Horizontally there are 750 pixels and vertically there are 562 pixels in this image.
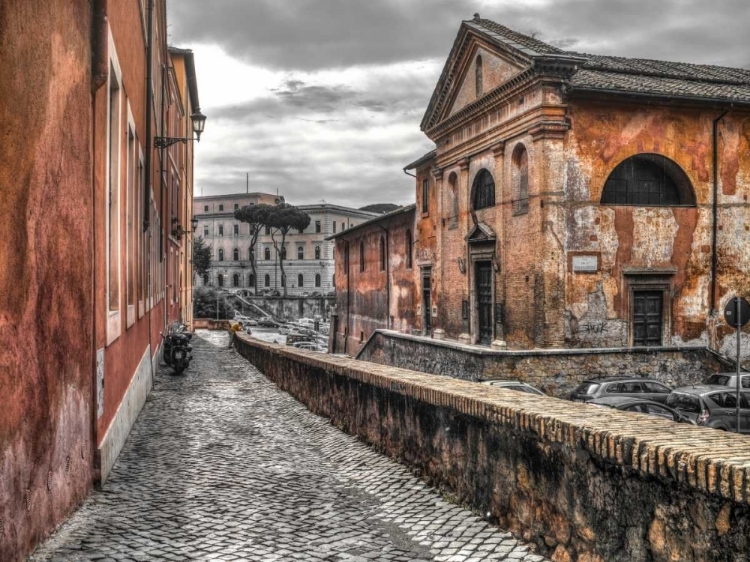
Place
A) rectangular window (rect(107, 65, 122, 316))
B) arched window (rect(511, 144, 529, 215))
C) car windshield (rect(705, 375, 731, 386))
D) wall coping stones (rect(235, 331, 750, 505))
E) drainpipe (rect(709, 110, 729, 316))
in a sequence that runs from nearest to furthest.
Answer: wall coping stones (rect(235, 331, 750, 505)) < rectangular window (rect(107, 65, 122, 316)) < car windshield (rect(705, 375, 731, 386)) < arched window (rect(511, 144, 529, 215)) < drainpipe (rect(709, 110, 729, 316))

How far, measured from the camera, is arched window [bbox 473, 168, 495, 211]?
2334 centimetres

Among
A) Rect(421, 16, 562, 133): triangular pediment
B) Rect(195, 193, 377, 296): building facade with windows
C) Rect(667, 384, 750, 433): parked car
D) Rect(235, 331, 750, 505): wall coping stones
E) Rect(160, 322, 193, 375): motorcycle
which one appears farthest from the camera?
Rect(195, 193, 377, 296): building facade with windows

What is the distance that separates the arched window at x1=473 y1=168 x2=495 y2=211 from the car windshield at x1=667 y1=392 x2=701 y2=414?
31.6ft

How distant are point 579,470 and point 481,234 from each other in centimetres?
1934

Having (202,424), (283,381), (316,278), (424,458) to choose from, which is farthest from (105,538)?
(316,278)

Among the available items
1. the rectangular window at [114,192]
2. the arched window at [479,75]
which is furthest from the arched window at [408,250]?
the rectangular window at [114,192]

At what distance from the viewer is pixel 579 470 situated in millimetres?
4395

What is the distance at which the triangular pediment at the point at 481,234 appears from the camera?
22781 mm

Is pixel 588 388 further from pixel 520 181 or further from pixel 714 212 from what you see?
pixel 714 212

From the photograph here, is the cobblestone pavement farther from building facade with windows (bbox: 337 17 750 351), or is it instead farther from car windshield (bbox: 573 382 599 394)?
building facade with windows (bbox: 337 17 750 351)

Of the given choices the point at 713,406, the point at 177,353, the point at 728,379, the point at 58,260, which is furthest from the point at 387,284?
the point at 58,260

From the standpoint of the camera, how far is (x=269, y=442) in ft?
30.5

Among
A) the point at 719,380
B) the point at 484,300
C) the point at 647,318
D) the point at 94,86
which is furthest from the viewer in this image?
the point at 484,300

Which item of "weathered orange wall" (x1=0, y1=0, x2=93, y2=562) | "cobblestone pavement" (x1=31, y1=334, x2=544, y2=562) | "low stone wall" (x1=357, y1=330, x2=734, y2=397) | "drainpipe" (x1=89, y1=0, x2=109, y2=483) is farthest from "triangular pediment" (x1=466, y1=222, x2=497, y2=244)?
"weathered orange wall" (x1=0, y1=0, x2=93, y2=562)
